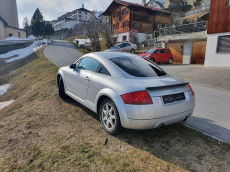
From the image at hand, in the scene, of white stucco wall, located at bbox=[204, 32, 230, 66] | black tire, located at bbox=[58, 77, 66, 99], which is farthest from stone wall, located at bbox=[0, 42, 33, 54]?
white stucco wall, located at bbox=[204, 32, 230, 66]

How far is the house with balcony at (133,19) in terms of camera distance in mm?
37188

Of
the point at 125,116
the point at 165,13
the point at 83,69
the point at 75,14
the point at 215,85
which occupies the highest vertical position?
the point at 75,14

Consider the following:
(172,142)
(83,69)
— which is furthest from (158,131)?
(83,69)

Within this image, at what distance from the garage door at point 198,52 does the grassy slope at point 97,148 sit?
627 inches

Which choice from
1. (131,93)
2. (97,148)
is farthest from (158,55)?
(97,148)

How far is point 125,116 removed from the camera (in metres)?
3.08

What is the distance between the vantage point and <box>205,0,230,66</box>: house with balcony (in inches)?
524

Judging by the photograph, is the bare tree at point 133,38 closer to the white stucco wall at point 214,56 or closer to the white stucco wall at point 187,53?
the white stucco wall at point 187,53

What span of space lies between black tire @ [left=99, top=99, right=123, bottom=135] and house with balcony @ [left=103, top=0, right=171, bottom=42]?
33947mm

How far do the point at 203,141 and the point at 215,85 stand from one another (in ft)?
21.4

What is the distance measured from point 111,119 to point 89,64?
1639mm

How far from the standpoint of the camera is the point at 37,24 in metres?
57.0

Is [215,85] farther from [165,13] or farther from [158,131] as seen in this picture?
[165,13]

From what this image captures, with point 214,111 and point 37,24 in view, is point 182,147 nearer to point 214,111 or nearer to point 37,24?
point 214,111
